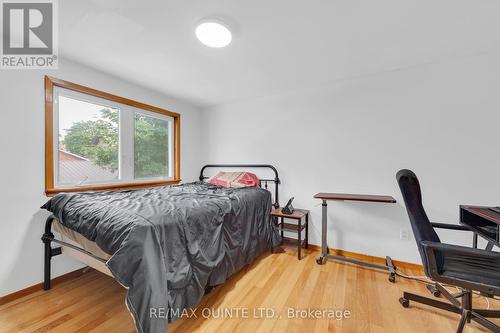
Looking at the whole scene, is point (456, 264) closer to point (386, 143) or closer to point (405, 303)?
point (405, 303)

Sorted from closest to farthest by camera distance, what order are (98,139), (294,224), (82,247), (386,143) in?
(82,247)
(386,143)
(98,139)
(294,224)

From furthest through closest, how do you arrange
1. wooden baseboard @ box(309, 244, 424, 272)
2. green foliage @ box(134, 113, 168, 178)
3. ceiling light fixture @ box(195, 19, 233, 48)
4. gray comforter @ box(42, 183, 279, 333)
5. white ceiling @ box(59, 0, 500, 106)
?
green foliage @ box(134, 113, 168, 178)
wooden baseboard @ box(309, 244, 424, 272)
ceiling light fixture @ box(195, 19, 233, 48)
white ceiling @ box(59, 0, 500, 106)
gray comforter @ box(42, 183, 279, 333)

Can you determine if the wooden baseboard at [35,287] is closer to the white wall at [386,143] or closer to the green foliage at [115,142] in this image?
the green foliage at [115,142]

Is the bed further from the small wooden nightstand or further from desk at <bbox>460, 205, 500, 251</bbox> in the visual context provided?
desk at <bbox>460, 205, 500, 251</bbox>

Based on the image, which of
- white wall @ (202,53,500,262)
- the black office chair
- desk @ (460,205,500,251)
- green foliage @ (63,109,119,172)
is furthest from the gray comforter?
desk @ (460,205,500,251)

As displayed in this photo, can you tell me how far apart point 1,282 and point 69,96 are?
1814 mm

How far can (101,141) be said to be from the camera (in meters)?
2.72

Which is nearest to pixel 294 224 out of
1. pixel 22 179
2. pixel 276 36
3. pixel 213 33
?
pixel 276 36

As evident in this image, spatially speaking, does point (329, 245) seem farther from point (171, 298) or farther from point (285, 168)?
point (171, 298)

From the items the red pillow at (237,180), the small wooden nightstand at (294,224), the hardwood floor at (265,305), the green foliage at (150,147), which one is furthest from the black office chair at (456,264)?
the green foliage at (150,147)

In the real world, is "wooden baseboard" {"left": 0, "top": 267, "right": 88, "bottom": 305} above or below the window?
below

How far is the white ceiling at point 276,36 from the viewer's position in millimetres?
1548

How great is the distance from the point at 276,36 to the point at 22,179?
260cm

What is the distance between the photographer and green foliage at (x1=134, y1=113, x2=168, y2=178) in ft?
10.3
